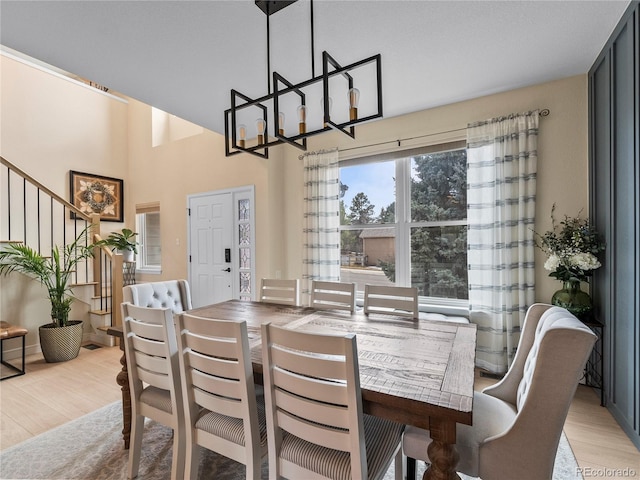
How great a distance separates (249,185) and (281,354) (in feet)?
11.1

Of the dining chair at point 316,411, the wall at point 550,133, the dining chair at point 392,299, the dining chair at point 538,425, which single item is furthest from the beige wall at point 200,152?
the dining chair at point 316,411

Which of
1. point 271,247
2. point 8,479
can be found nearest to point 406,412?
point 8,479

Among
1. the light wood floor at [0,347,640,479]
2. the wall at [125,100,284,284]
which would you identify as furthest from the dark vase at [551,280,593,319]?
the wall at [125,100,284,284]

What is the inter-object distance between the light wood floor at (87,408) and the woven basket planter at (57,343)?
87 millimetres

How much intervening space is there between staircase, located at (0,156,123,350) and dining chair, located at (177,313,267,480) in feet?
10.6

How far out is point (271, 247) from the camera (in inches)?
161

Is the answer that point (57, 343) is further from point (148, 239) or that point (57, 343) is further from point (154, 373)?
point (154, 373)

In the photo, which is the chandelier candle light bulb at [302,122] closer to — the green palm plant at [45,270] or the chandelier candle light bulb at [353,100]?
the chandelier candle light bulb at [353,100]

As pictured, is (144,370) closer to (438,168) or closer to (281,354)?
(281,354)

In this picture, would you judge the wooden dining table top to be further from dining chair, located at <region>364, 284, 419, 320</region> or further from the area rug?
the area rug

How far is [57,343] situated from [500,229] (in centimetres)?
482

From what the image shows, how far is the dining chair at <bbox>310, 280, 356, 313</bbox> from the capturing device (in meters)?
2.54

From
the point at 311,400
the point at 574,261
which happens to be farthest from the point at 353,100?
the point at 574,261

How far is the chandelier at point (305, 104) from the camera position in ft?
5.22
